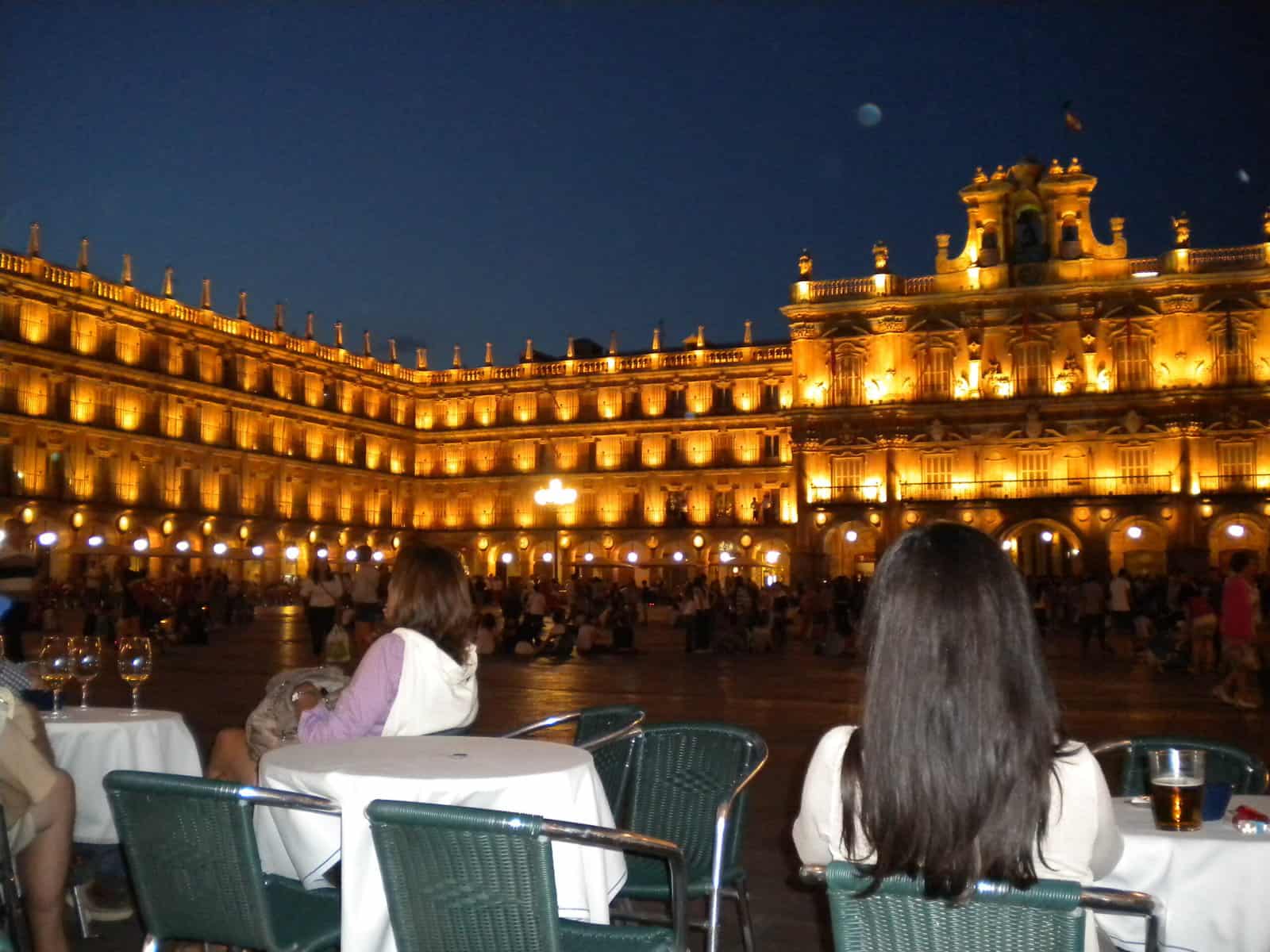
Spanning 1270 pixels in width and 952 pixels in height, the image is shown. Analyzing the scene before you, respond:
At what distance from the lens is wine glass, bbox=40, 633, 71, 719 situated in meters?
5.30

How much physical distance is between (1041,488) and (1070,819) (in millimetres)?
38098

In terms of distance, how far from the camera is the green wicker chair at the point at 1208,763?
13.4 feet

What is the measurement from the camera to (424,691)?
15.8 ft

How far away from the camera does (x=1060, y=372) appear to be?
3925cm

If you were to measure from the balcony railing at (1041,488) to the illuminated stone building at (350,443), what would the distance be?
4369 millimetres

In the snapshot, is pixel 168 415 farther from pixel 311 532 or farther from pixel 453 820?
pixel 453 820

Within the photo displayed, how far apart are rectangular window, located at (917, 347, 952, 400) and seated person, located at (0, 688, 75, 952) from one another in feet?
124

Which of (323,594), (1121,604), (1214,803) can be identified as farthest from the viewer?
(1121,604)

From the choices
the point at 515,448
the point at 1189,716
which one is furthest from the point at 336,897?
the point at 515,448

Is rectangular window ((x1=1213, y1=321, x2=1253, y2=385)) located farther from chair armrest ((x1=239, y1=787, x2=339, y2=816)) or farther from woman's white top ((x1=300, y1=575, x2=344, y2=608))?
chair armrest ((x1=239, y1=787, x2=339, y2=816))

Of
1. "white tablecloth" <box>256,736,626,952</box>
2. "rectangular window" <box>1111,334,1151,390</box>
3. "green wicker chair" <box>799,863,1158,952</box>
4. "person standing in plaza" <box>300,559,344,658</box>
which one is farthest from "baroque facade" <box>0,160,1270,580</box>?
"green wicker chair" <box>799,863,1158,952</box>

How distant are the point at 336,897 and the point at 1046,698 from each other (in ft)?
8.00

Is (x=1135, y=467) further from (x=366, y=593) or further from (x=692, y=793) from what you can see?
(x=692, y=793)

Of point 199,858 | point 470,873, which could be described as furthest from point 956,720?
point 199,858
